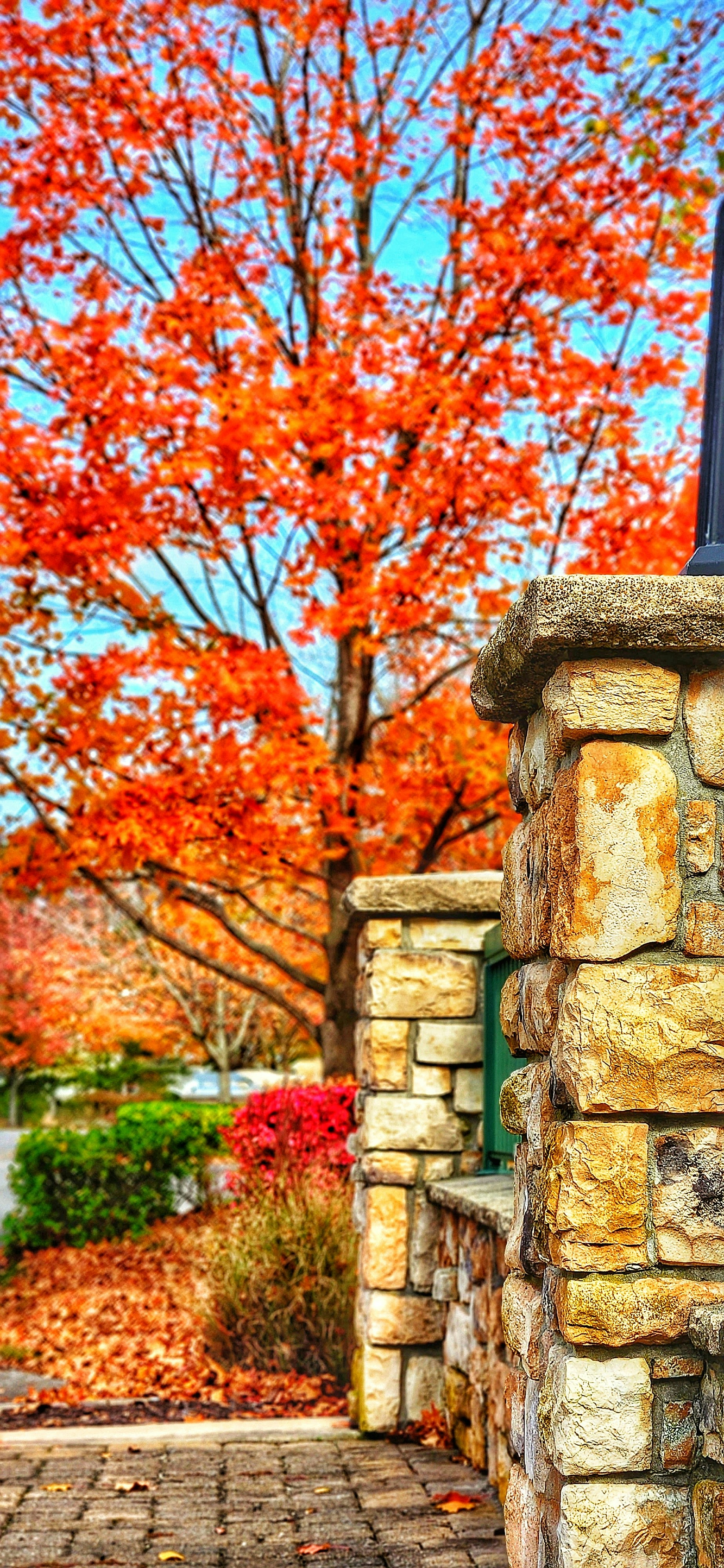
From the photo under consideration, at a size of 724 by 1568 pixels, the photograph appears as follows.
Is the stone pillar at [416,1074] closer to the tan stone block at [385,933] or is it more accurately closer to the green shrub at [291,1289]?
the tan stone block at [385,933]

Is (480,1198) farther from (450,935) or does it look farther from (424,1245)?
(450,935)

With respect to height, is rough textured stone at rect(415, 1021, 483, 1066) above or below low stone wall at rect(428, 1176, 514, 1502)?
above

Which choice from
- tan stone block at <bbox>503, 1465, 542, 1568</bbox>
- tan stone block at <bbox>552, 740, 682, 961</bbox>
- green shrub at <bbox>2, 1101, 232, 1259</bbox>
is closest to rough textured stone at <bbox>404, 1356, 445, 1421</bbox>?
tan stone block at <bbox>503, 1465, 542, 1568</bbox>

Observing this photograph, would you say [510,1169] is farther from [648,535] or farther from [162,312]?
[162,312]

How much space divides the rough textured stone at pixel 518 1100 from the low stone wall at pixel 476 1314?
1146 millimetres

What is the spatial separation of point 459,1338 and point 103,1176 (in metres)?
5.88

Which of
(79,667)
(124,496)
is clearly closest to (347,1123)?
(79,667)

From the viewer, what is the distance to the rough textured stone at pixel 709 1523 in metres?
2.16

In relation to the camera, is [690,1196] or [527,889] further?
[527,889]

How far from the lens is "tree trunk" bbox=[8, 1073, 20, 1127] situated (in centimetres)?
2442

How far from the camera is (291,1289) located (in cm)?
607

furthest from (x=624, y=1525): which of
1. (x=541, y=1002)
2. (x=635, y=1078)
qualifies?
(x=541, y=1002)

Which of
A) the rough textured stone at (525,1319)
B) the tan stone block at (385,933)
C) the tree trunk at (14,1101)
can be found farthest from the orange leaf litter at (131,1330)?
the tree trunk at (14,1101)

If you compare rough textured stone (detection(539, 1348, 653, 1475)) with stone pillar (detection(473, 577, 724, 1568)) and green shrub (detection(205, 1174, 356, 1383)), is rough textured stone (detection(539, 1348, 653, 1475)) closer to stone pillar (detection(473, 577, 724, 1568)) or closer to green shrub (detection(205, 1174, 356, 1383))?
stone pillar (detection(473, 577, 724, 1568))
